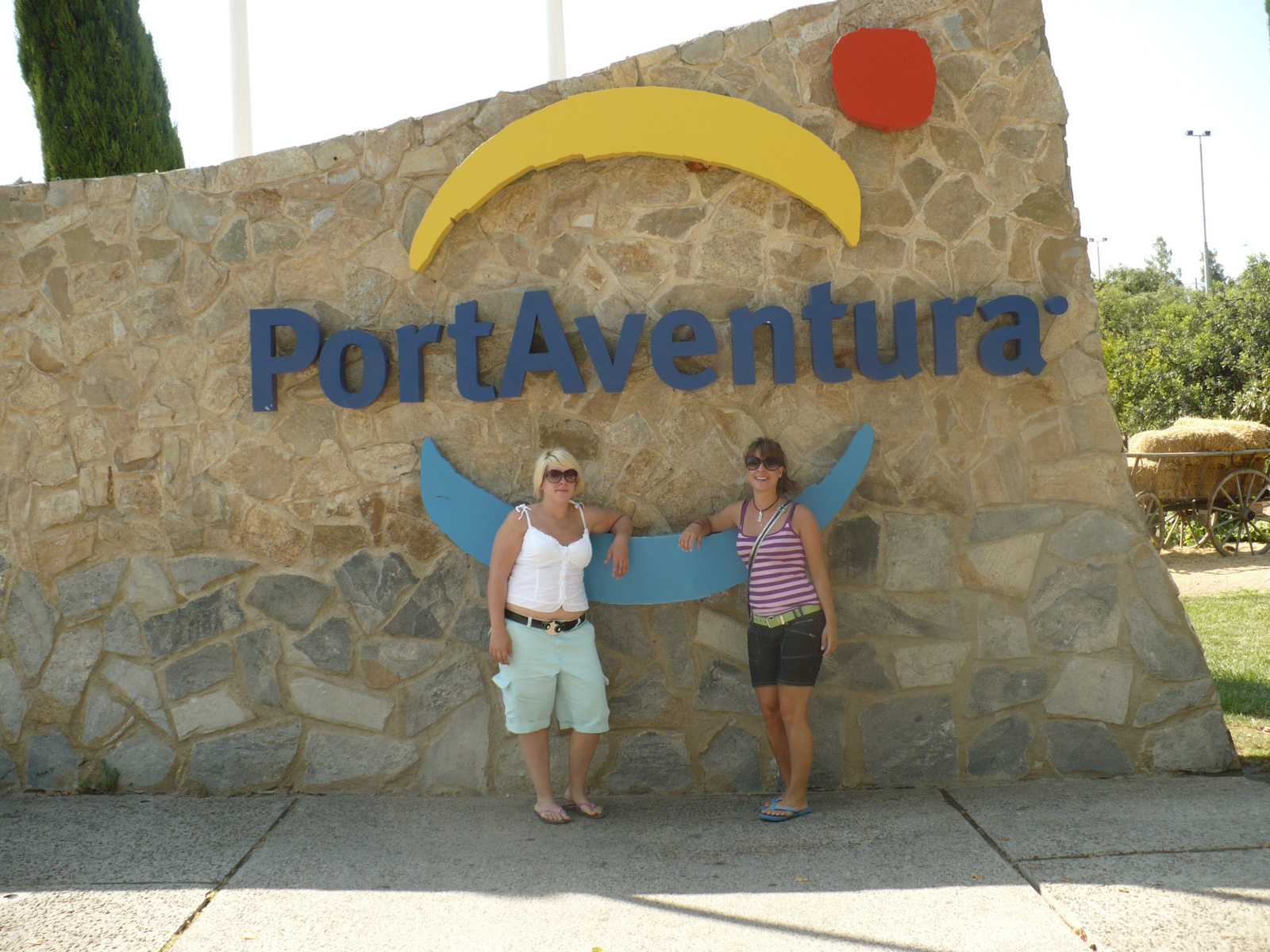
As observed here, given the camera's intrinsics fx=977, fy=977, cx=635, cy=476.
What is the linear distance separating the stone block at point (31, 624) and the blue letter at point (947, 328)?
4700mm

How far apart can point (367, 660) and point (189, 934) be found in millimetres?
1657

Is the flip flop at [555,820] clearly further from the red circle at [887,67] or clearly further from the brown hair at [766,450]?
the red circle at [887,67]

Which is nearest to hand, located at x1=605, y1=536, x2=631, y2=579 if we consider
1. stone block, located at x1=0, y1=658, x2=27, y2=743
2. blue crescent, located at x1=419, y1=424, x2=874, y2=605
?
blue crescent, located at x1=419, y1=424, x2=874, y2=605

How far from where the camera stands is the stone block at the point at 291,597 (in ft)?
16.4

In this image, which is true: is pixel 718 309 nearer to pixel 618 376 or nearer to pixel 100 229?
pixel 618 376

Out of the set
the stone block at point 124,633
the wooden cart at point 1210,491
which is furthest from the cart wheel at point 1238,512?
the stone block at point 124,633

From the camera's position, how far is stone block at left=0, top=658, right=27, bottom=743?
515 centimetres

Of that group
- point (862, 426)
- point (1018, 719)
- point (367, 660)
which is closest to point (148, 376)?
point (367, 660)

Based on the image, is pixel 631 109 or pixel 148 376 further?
pixel 148 376

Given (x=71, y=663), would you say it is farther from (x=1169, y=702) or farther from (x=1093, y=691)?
(x=1169, y=702)

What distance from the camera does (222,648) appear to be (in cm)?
505

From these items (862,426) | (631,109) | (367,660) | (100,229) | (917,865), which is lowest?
(917,865)

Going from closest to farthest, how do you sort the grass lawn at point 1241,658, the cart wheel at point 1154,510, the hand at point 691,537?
the hand at point 691,537, the grass lawn at point 1241,658, the cart wheel at point 1154,510

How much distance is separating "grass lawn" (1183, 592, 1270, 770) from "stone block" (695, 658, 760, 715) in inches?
102
